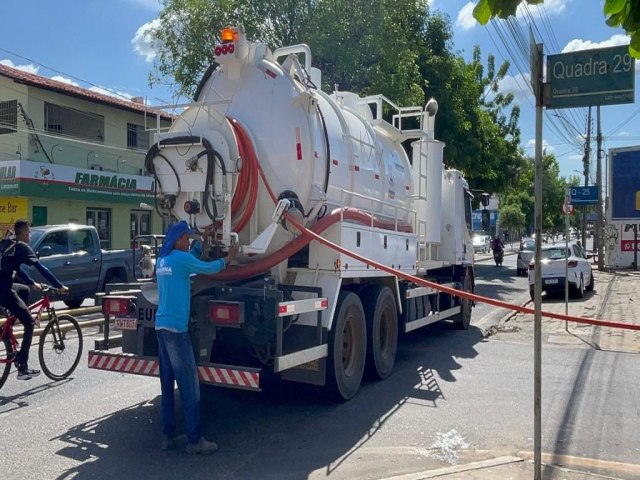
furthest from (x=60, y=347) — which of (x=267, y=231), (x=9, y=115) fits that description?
(x=9, y=115)

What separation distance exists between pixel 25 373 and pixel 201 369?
288 cm

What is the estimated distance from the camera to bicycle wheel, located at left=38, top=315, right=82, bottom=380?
777 cm

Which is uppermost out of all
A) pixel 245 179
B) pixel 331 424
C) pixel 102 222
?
pixel 102 222

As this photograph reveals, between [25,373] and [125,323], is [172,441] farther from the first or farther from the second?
[25,373]

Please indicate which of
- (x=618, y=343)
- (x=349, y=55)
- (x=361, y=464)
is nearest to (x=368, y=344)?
(x=361, y=464)

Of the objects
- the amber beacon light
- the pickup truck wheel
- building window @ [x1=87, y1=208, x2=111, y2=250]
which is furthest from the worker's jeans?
building window @ [x1=87, y1=208, x2=111, y2=250]

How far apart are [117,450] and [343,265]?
2.84 meters

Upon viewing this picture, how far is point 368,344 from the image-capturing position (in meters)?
7.73

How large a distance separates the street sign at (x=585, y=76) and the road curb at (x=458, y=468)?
8.91 ft

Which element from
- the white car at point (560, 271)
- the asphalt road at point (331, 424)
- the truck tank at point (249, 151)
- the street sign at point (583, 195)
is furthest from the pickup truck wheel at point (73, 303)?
the street sign at point (583, 195)

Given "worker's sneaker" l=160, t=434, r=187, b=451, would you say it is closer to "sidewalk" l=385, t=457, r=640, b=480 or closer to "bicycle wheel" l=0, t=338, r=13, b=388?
"sidewalk" l=385, t=457, r=640, b=480

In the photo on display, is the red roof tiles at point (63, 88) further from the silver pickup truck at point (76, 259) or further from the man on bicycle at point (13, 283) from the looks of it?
the man on bicycle at point (13, 283)

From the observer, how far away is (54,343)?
25.9 ft

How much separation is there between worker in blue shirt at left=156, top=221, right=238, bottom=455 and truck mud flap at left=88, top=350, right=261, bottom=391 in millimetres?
257
